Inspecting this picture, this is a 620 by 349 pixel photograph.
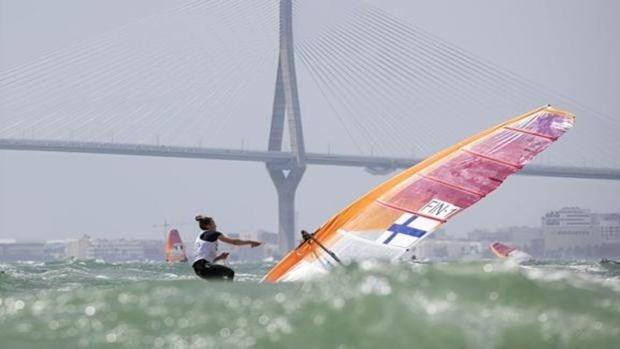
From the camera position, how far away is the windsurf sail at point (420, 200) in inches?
329

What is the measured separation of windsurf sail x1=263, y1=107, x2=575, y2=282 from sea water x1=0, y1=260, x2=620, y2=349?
260cm

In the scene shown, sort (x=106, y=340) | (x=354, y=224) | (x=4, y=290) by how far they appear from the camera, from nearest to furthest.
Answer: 1. (x=106, y=340)
2. (x=354, y=224)
3. (x=4, y=290)

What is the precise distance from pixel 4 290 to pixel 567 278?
263 inches

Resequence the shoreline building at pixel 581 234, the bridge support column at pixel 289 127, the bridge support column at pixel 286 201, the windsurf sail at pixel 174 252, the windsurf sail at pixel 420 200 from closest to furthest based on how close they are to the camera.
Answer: the windsurf sail at pixel 420 200, the windsurf sail at pixel 174 252, the bridge support column at pixel 289 127, the bridge support column at pixel 286 201, the shoreline building at pixel 581 234

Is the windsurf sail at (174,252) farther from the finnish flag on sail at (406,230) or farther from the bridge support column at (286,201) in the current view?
the finnish flag on sail at (406,230)

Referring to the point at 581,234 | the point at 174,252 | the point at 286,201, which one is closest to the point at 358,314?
the point at 174,252

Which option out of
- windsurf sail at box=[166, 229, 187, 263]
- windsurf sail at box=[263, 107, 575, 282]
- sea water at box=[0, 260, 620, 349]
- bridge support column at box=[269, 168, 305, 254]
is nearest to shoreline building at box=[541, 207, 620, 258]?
bridge support column at box=[269, 168, 305, 254]

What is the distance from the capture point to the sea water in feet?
15.6

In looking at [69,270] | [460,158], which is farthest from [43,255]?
[460,158]

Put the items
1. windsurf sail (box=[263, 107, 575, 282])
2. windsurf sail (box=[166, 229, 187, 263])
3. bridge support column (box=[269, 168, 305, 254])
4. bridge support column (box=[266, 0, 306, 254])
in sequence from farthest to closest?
1. bridge support column (box=[269, 168, 305, 254])
2. bridge support column (box=[266, 0, 306, 254])
3. windsurf sail (box=[166, 229, 187, 263])
4. windsurf sail (box=[263, 107, 575, 282])

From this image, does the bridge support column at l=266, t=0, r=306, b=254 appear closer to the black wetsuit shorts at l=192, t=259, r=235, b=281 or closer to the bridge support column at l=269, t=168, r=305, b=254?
the bridge support column at l=269, t=168, r=305, b=254

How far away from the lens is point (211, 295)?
18.2 ft

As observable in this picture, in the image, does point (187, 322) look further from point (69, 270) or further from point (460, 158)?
point (69, 270)

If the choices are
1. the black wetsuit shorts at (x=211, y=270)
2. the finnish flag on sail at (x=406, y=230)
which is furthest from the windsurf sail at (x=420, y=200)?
the black wetsuit shorts at (x=211, y=270)
